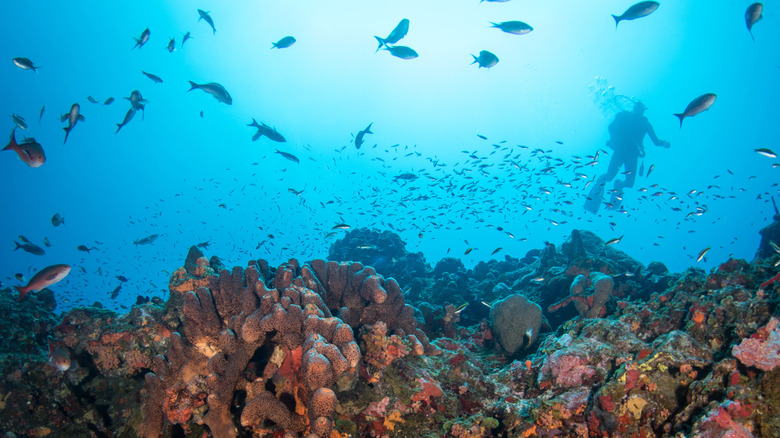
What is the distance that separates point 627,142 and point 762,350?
1335 inches

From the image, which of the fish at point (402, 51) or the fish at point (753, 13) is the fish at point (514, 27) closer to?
the fish at point (402, 51)

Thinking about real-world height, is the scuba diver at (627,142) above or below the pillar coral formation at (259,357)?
above

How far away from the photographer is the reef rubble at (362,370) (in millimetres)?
3359

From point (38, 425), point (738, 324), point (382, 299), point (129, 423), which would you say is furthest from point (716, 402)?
point (38, 425)

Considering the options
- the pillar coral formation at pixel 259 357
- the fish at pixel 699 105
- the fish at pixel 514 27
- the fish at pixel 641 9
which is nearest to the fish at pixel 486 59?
the fish at pixel 514 27

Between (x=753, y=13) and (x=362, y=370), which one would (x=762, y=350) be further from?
(x=753, y=13)

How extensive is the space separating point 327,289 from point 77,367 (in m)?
4.79

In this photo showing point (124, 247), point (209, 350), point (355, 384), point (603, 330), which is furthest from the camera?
point (124, 247)

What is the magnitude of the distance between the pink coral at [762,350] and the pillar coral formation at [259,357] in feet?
12.6

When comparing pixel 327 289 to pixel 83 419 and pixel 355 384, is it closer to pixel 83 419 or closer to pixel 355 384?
pixel 355 384

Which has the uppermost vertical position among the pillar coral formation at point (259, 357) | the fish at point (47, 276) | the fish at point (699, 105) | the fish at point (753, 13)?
the fish at point (753, 13)

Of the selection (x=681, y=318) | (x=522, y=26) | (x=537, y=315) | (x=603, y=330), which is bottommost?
(x=537, y=315)

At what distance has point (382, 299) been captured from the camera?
5.34 m

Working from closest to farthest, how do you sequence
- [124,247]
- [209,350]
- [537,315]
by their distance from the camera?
[209,350] → [537,315] → [124,247]
